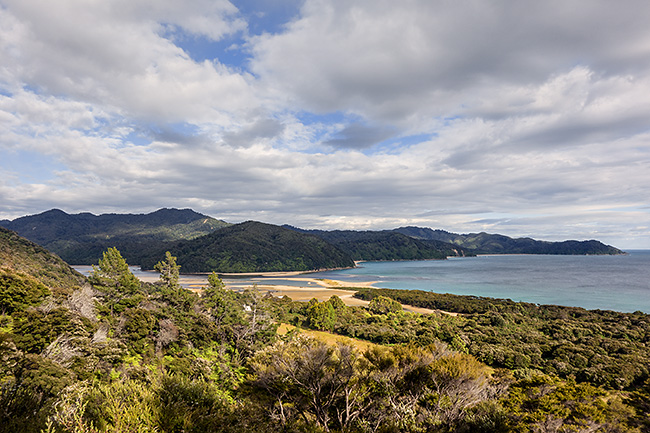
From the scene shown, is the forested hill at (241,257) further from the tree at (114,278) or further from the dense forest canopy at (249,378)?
the dense forest canopy at (249,378)

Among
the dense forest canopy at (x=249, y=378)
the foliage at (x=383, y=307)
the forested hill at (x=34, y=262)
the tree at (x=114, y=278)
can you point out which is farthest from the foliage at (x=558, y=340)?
the forested hill at (x=34, y=262)

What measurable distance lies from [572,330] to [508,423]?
1571 inches

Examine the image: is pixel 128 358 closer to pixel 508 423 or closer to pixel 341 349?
pixel 341 349

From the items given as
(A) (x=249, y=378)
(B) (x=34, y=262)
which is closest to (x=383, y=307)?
(A) (x=249, y=378)

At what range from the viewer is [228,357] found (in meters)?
24.5

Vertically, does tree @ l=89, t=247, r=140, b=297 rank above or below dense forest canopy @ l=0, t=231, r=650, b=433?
above

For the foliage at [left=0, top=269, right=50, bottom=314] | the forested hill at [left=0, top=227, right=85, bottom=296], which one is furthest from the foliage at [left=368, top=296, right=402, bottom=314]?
the forested hill at [left=0, top=227, right=85, bottom=296]

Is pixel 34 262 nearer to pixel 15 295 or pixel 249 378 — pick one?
pixel 15 295

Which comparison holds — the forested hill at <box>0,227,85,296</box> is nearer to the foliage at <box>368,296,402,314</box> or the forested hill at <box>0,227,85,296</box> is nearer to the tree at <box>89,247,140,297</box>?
the tree at <box>89,247,140,297</box>

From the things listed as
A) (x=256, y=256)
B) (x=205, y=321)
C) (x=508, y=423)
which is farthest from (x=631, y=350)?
(x=256, y=256)

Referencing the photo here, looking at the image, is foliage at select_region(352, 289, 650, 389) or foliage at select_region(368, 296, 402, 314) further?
foliage at select_region(368, 296, 402, 314)

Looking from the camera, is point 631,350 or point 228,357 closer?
point 228,357

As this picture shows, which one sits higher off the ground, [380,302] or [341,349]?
[341,349]

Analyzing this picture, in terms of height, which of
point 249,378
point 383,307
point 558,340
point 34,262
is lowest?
point 383,307
